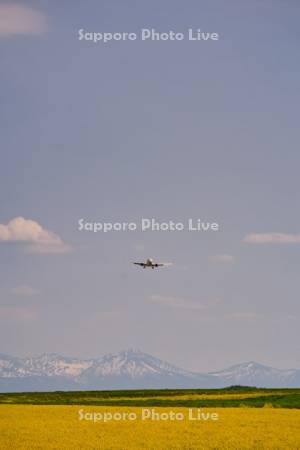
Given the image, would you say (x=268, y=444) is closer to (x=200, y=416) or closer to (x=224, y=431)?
(x=224, y=431)

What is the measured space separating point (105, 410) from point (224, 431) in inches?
846

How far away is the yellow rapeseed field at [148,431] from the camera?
59.0 metres

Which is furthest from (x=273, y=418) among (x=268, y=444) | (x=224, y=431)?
(x=268, y=444)

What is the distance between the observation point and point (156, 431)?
218 feet

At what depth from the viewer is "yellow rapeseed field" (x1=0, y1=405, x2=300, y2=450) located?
193ft

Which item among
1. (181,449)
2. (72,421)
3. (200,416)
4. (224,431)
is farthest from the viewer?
(200,416)

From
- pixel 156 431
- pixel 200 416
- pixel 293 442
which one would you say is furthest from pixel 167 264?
pixel 293 442

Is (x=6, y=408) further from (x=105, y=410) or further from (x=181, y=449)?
(x=181, y=449)

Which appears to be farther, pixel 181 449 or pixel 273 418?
pixel 273 418

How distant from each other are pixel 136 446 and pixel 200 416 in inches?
834

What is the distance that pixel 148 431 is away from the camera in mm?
66250

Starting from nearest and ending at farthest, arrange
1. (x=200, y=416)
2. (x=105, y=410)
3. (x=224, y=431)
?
1. (x=224, y=431)
2. (x=200, y=416)
3. (x=105, y=410)

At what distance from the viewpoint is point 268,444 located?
5966 cm

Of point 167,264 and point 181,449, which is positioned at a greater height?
point 167,264
